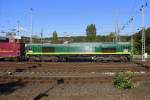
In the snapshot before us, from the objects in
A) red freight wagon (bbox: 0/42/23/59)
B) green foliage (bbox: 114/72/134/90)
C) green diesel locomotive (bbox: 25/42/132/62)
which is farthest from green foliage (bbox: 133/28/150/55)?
green foliage (bbox: 114/72/134/90)

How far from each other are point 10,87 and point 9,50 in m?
26.6

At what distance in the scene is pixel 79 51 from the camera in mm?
46531

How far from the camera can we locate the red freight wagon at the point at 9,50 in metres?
43.7

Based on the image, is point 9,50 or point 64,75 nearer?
point 64,75

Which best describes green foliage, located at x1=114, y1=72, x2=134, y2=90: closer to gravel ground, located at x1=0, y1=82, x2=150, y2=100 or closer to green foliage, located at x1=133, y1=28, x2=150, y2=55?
gravel ground, located at x1=0, y1=82, x2=150, y2=100

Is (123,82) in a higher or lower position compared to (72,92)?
higher

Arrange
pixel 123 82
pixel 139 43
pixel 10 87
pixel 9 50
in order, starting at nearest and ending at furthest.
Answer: pixel 123 82
pixel 10 87
pixel 9 50
pixel 139 43

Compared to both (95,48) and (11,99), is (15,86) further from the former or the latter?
(95,48)

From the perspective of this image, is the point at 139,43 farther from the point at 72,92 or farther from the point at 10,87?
the point at 72,92

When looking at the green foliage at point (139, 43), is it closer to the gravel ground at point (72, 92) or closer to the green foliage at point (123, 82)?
the gravel ground at point (72, 92)

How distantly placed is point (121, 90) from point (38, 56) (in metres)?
29.4

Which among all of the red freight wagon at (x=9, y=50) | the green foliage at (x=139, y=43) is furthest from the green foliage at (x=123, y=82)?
the green foliage at (x=139, y=43)

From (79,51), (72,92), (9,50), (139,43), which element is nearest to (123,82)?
(72,92)

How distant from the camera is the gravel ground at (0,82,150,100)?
45.2 feet
